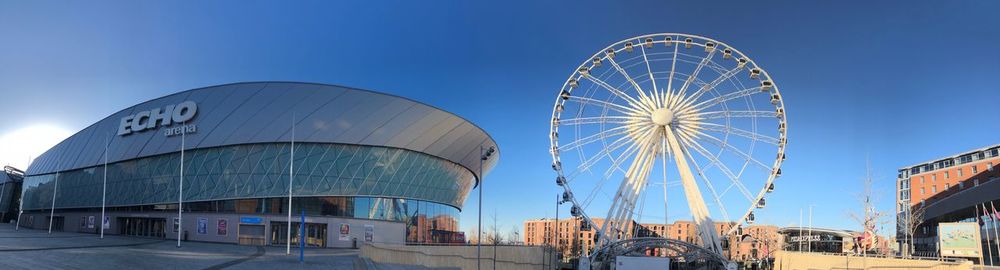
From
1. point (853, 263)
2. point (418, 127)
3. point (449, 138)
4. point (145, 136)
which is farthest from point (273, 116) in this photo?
point (853, 263)

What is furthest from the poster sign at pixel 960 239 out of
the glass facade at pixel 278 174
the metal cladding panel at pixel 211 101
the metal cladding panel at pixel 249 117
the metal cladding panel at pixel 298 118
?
the metal cladding panel at pixel 211 101

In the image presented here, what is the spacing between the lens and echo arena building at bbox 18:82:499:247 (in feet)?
201

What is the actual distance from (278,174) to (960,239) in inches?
2003

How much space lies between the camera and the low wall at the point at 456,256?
1510 inches

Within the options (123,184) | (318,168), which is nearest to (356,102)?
(318,168)

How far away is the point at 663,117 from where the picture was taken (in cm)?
5253

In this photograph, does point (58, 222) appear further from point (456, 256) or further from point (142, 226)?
point (456, 256)

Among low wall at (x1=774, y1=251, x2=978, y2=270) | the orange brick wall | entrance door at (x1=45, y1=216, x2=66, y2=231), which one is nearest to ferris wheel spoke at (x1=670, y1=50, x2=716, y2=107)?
low wall at (x1=774, y1=251, x2=978, y2=270)

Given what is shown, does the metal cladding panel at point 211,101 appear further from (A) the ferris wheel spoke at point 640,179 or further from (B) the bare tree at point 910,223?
(B) the bare tree at point 910,223

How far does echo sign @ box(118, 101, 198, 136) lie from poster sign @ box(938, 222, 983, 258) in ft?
195

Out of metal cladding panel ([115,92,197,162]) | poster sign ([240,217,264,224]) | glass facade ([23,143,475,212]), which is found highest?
metal cladding panel ([115,92,197,162])

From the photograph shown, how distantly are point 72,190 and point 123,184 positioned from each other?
50.3 feet

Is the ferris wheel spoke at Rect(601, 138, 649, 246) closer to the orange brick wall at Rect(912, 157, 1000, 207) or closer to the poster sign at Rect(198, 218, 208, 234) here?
the poster sign at Rect(198, 218, 208, 234)

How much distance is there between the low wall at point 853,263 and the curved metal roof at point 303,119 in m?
33.6
